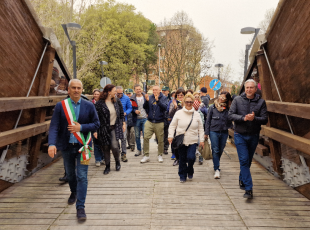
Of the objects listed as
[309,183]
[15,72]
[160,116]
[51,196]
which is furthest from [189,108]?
[15,72]

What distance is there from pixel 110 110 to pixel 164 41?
27128 millimetres

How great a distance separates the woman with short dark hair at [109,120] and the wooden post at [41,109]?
1218 mm

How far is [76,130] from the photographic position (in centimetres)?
344

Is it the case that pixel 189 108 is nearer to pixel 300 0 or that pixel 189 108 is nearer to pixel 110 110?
pixel 110 110

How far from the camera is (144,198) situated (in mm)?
4293

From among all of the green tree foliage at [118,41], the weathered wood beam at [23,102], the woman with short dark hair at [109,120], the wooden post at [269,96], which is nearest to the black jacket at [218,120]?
the wooden post at [269,96]

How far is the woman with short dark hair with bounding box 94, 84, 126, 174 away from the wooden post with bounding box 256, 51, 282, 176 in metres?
3.22

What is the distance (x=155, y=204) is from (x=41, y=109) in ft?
11.1

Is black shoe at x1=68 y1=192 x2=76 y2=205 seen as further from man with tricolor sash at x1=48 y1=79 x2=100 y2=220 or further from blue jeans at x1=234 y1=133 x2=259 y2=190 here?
blue jeans at x1=234 y1=133 x2=259 y2=190

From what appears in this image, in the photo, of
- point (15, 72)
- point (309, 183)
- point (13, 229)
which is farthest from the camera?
point (15, 72)

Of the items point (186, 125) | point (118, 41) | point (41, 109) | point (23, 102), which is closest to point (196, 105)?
point (186, 125)

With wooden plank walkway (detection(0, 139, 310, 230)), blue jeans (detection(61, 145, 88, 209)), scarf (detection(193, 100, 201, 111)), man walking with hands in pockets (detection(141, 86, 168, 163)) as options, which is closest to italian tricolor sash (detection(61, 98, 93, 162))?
blue jeans (detection(61, 145, 88, 209))

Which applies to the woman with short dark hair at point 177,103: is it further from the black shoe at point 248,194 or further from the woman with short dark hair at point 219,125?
the black shoe at point 248,194

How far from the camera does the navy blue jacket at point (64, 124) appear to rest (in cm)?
346
